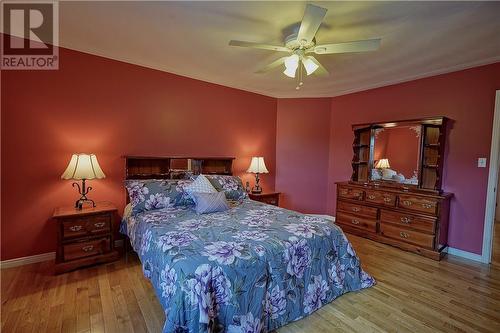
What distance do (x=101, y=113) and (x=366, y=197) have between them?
3918mm

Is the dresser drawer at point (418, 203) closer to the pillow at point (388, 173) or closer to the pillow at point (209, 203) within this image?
the pillow at point (388, 173)

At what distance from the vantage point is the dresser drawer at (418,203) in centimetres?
302

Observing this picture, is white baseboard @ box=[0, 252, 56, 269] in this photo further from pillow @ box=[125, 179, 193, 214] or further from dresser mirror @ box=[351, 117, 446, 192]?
dresser mirror @ box=[351, 117, 446, 192]

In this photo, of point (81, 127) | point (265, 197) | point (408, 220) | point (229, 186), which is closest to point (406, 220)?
point (408, 220)

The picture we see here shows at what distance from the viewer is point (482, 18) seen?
204 centimetres

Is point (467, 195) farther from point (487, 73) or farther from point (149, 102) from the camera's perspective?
point (149, 102)

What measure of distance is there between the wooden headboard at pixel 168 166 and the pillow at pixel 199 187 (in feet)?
2.06

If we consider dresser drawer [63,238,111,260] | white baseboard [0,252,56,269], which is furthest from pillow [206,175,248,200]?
white baseboard [0,252,56,269]

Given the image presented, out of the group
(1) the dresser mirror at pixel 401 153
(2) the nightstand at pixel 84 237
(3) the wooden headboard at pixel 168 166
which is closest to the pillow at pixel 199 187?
(3) the wooden headboard at pixel 168 166

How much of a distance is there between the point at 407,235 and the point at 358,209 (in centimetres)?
74

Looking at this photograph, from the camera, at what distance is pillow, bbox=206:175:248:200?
10.5 feet

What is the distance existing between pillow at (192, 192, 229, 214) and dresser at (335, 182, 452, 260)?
7.40ft

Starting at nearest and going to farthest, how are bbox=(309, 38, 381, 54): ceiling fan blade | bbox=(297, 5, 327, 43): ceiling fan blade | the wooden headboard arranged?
bbox=(297, 5, 327, 43): ceiling fan blade
bbox=(309, 38, 381, 54): ceiling fan blade
the wooden headboard

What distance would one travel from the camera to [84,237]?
257 cm
